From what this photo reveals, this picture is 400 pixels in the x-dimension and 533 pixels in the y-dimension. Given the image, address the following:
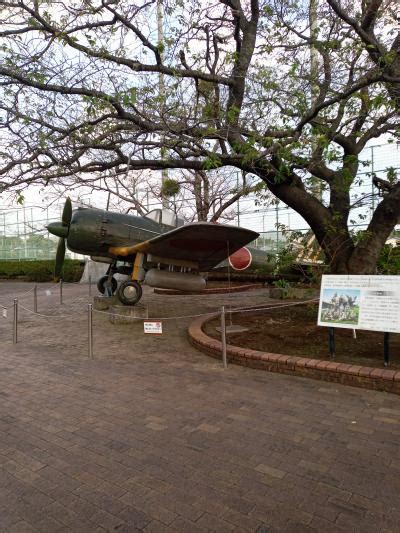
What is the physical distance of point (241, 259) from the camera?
11789mm

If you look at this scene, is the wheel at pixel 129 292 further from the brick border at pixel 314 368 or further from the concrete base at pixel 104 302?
the brick border at pixel 314 368

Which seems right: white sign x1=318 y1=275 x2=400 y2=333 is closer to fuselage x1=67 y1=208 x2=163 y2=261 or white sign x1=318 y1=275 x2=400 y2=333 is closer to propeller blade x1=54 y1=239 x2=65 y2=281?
fuselage x1=67 y1=208 x2=163 y2=261

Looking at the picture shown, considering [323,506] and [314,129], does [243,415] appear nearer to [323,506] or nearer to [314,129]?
[323,506]

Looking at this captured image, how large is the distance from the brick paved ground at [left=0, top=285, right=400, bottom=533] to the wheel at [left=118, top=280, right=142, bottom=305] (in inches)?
141

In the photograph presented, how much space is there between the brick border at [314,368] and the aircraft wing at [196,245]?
2334 mm

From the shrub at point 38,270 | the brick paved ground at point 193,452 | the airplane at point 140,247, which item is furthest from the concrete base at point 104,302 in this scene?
the shrub at point 38,270

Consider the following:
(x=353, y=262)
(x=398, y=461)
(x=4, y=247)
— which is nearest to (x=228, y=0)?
(x=353, y=262)

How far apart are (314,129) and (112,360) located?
5.01 metres

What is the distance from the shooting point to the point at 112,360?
575 centimetres

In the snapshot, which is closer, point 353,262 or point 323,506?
point 323,506

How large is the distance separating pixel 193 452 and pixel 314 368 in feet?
7.33

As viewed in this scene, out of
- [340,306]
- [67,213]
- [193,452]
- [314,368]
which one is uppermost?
[67,213]

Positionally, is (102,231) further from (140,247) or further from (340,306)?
(340,306)

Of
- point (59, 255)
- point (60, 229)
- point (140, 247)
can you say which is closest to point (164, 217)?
point (140, 247)
